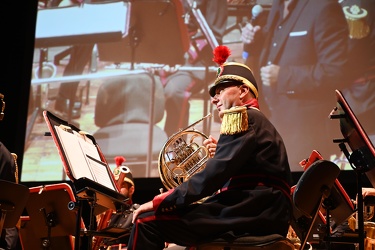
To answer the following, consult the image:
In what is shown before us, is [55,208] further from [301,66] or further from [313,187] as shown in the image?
[301,66]

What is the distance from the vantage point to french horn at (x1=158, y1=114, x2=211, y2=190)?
15.7 feet

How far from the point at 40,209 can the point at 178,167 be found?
1.16 m

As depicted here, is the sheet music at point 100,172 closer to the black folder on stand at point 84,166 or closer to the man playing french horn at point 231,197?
the black folder on stand at point 84,166

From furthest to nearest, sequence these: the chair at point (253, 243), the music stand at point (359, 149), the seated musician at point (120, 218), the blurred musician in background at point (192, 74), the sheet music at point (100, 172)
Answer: the blurred musician in background at point (192, 74), the seated musician at point (120, 218), the sheet music at point (100, 172), the music stand at point (359, 149), the chair at point (253, 243)

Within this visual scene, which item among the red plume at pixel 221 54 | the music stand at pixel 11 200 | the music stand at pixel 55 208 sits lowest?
the music stand at pixel 55 208

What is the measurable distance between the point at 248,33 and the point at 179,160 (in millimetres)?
3296

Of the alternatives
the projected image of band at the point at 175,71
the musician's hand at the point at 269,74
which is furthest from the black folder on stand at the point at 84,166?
the musician's hand at the point at 269,74

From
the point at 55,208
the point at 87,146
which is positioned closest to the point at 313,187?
the point at 87,146

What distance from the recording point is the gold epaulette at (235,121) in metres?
3.71

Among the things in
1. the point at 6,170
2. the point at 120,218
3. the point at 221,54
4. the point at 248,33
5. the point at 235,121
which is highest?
the point at 221,54

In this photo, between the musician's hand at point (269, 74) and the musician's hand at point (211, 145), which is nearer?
the musician's hand at point (211, 145)

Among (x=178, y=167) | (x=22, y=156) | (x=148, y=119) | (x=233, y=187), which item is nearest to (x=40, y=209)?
(x=178, y=167)

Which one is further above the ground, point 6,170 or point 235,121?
point 235,121

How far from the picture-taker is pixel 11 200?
4.13 meters
